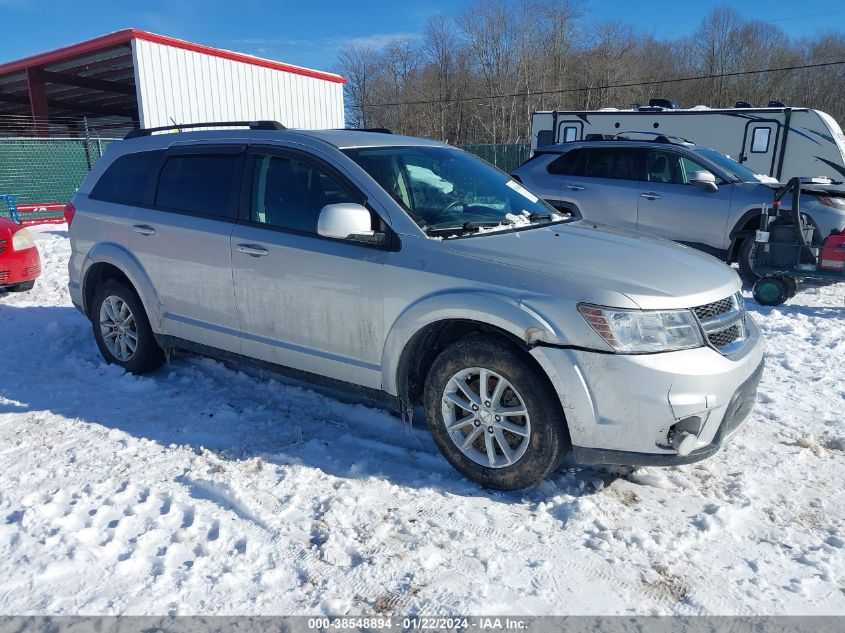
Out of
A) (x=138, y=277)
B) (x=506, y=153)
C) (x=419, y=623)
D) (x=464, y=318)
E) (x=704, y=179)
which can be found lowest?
(x=419, y=623)

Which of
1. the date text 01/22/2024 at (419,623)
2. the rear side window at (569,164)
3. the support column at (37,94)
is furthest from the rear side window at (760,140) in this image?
the support column at (37,94)

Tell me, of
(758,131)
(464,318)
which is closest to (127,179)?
(464,318)

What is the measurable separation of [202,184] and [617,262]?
2.87 metres

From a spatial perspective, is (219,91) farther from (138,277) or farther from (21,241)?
(138,277)

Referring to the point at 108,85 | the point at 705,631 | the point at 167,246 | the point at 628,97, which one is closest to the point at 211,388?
the point at 167,246

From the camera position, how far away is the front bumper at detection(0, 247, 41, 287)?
24.9ft

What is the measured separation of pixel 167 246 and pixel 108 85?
959 inches

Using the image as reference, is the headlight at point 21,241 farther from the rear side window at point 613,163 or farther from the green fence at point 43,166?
the green fence at point 43,166

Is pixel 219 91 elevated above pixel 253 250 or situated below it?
above

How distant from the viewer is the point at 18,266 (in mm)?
7688

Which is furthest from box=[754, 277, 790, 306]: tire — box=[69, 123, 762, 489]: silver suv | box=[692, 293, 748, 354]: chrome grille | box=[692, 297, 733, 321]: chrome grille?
box=[692, 297, 733, 321]: chrome grille

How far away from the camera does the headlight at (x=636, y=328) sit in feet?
10.1

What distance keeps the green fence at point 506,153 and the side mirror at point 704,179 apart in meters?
20.4

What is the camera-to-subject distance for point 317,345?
4023 mm
